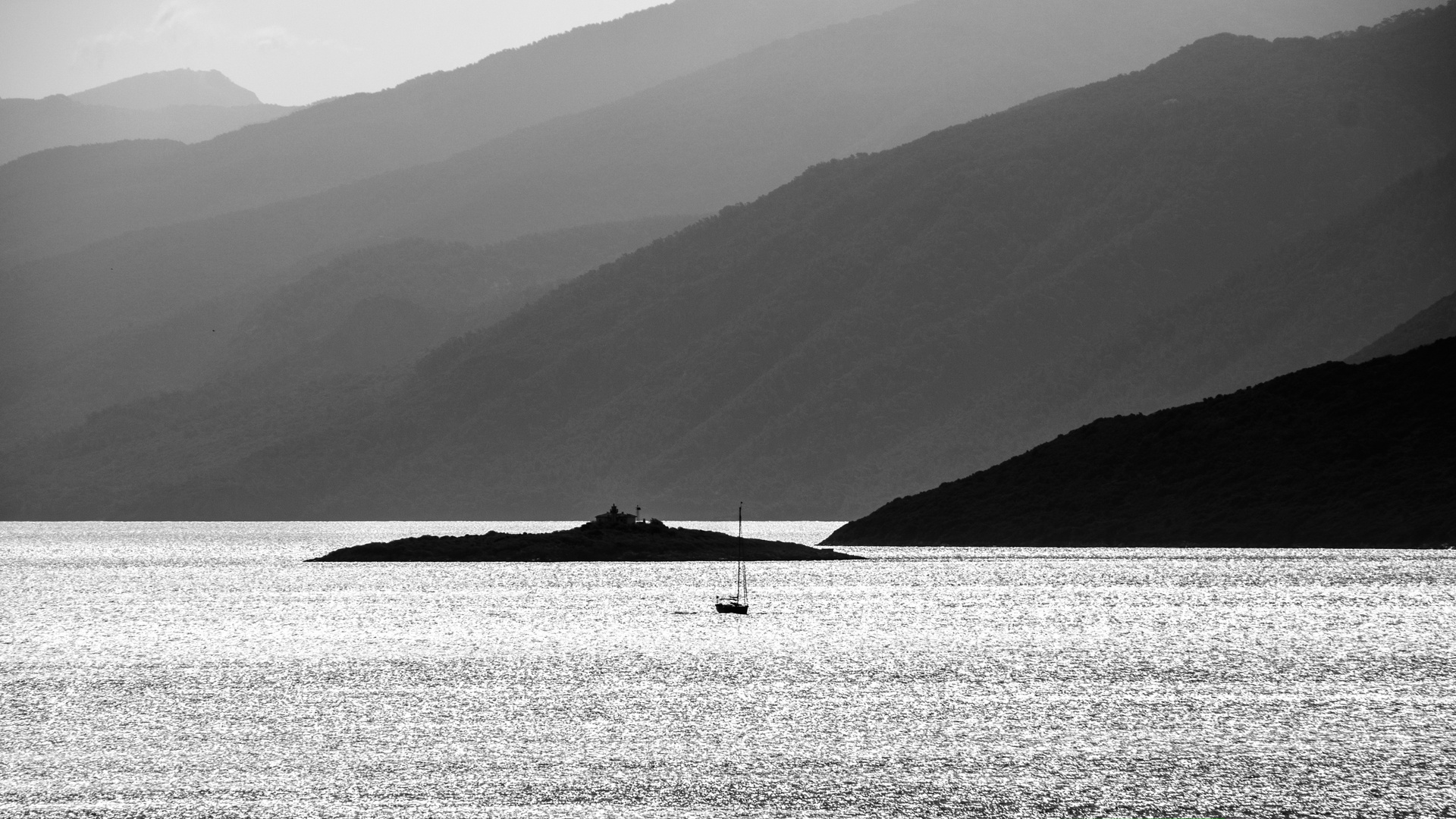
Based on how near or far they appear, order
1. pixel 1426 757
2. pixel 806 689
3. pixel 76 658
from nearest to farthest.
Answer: pixel 1426 757, pixel 806 689, pixel 76 658

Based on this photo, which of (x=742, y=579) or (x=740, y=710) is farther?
(x=742, y=579)

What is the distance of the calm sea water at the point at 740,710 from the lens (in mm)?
47438

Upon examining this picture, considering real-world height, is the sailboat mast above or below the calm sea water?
above

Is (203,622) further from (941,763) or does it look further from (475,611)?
(941,763)

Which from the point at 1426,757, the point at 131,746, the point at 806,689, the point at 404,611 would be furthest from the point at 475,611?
the point at 1426,757

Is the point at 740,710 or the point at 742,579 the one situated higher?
the point at 742,579

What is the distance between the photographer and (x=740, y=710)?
67.9 metres

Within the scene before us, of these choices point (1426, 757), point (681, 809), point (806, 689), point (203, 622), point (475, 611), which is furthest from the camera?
point (475, 611)

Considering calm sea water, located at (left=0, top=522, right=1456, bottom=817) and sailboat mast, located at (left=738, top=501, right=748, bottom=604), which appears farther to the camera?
sailboat mast, located at (left=738, top=501, right=748, bottom=604)

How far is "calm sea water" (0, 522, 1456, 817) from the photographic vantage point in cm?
4744

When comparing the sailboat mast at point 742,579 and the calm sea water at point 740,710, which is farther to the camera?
the sailboat mast at point 742,579

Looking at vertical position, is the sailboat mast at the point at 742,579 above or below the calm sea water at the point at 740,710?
above

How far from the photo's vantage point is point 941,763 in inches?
2095

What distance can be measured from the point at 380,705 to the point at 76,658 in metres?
31.5
